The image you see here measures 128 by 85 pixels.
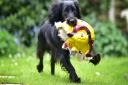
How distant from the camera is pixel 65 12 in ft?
27.8

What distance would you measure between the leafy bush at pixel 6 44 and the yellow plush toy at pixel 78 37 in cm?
468

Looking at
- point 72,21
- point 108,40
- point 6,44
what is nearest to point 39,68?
point 72,21

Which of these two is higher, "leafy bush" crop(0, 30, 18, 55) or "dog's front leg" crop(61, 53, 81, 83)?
"dog's front leg" crop(61, 53, 81, 83)

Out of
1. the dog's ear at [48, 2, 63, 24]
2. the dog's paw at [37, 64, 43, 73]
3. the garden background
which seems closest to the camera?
the dog's ear at [48, 2, 63, 24]

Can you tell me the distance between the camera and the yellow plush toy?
809cm

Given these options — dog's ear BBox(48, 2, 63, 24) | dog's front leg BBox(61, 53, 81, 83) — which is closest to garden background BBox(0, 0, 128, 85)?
dog's front leg BBox(61, 53, 81, 83)

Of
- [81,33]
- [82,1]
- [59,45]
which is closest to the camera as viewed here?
[81,33]

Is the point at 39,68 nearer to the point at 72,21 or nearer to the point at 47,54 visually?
the point at 72,21

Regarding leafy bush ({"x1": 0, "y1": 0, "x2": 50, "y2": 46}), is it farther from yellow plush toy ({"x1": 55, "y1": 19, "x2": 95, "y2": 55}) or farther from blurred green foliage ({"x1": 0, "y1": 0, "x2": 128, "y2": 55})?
yellow plush toy ({"x1": 55, "y1": 19, "x2": 95, "y2": 55})

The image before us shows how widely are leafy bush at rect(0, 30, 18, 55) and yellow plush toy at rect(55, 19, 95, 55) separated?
4676 mm

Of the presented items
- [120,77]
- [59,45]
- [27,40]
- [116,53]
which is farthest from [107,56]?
[59,45]

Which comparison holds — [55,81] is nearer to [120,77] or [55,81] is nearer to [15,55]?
[120,77]

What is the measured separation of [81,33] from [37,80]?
3.61 feet

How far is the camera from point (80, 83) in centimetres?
833
